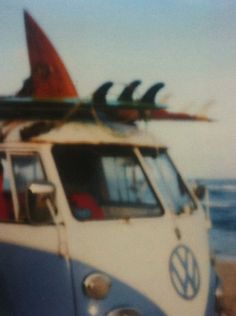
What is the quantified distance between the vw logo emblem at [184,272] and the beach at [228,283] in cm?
257

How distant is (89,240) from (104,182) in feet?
6.27

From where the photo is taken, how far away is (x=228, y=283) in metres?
9.05

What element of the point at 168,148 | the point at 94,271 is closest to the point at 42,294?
the point at 94,271

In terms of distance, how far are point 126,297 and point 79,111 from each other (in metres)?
1.67

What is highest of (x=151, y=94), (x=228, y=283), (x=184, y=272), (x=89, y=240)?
(x=151, y=94)

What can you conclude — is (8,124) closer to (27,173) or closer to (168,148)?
(27,173)

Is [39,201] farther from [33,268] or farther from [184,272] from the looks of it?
[184,272]

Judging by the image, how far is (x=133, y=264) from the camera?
4.47 metres

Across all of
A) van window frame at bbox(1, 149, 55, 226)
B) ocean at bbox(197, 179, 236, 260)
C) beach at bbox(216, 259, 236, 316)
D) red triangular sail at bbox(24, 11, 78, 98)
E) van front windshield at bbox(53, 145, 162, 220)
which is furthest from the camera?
ocean at bbox(197, 179, 236, 260)

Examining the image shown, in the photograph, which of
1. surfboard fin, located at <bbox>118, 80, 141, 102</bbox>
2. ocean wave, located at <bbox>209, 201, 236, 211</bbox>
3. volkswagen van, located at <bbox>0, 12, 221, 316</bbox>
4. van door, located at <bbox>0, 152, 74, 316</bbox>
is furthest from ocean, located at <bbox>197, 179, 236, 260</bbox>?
van door, located at <bbox>0, 152, 74, 316</bbox>

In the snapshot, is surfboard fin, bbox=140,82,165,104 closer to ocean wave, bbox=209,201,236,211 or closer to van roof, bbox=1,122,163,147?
van roof, bbox=1,122,163,147

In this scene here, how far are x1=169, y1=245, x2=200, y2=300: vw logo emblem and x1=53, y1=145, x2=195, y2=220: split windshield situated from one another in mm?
420

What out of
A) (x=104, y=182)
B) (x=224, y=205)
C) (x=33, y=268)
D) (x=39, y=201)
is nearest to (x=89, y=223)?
(x=39, y=201)

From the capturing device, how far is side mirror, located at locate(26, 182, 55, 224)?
419 centimetres
